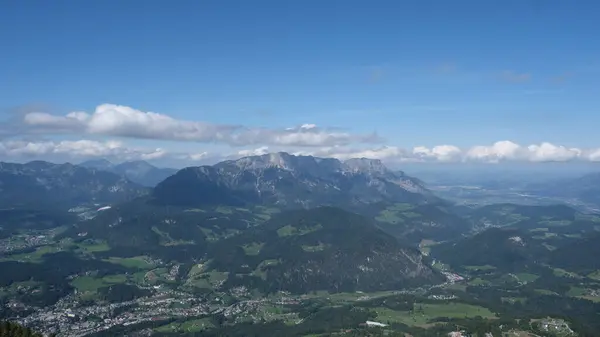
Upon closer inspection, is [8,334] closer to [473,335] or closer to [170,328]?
[170,328]

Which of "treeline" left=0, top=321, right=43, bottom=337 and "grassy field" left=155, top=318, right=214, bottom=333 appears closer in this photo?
"treeline" left=0, top=321, right=43, bottom=337

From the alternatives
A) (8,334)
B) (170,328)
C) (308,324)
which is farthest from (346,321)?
(8,334)

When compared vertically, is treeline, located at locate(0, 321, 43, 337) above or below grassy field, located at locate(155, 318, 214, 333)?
above

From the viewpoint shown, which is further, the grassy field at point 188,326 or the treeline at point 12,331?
the grassy field at point 188,326

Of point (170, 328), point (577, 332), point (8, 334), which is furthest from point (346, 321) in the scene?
point (8, 334)

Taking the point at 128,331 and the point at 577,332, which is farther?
the point at 128,331

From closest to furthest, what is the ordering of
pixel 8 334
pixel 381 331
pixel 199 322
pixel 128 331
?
pixel 8 334 → pixel 381 331 → pixel 128 331 → pixel 199 322

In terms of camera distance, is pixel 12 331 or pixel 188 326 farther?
pixel 188 326

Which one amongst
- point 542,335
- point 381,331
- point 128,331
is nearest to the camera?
point 542,335

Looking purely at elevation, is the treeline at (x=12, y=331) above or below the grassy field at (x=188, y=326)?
above

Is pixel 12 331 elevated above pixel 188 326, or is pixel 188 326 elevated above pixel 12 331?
pixel 12 331

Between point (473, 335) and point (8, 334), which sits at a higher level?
point (8, 334)
